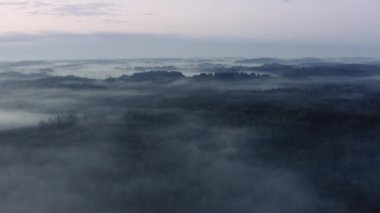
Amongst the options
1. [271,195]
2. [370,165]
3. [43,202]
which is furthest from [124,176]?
[370,165]

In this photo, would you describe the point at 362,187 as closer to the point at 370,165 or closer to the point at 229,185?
the point at 370,165

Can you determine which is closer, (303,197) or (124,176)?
(303,197)

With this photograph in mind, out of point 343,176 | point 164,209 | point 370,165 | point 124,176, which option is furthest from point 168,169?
point 370,165

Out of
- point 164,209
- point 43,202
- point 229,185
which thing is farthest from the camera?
point 229,185

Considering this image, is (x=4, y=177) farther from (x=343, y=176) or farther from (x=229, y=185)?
(x=343, y=176)

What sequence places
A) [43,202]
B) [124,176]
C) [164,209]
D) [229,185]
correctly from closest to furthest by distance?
[164,209]
[43,202]
[229,185]
[124,176]

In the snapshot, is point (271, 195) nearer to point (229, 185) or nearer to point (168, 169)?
point (229, 185)

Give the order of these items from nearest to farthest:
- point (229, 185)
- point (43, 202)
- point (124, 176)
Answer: point (43, 202)
point (229, 185)
point (124, 176)

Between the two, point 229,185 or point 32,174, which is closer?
point 229,185
